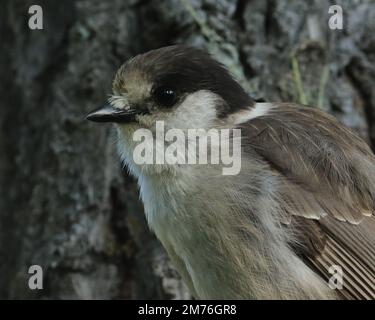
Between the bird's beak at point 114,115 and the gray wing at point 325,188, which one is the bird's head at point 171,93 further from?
the gray wing at point 325,188

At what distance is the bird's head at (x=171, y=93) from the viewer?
15.5 feet

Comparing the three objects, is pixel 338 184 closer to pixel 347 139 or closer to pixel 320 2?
pixel 347 139

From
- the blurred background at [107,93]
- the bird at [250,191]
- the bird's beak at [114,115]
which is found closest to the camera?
the bird at [250,191]

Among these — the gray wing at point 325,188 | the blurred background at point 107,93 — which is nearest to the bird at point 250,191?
the gray wing at point 325,188

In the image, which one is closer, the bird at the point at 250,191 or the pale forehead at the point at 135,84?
the bird at the point at 250,191

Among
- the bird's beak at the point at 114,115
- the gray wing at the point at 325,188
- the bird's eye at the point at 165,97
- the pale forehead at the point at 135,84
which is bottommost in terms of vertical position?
the gray wing at the point at 325,188

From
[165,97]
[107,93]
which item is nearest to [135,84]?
[165,97]

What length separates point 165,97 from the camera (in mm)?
4723

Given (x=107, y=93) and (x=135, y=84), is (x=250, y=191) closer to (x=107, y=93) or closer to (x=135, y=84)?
(x=135, y=84)

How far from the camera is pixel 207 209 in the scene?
4453 millimetres

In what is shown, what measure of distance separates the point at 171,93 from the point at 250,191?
0.66 meters
